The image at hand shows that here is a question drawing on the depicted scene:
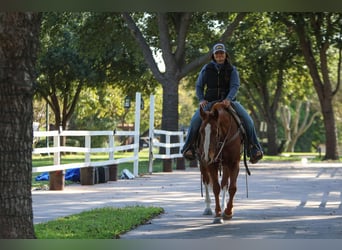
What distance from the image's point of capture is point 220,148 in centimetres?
1081

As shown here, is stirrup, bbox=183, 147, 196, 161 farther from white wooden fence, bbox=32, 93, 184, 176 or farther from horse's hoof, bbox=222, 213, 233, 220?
white wooden fence, bbox=32, 93, 184, 176

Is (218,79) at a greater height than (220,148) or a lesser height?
greater

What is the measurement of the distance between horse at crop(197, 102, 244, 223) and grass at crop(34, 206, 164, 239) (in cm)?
105

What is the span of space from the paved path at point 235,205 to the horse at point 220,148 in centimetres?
46

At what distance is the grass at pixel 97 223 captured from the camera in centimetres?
899

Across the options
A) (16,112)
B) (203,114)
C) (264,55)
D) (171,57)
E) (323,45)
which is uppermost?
(264,55)

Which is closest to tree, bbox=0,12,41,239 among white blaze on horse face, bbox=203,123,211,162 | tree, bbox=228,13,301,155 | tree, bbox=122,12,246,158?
white blaze on horse face, bbox=203,123,211,162

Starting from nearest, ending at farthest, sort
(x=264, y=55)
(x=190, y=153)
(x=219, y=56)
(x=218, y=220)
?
(x=218, y=220), (x=219, y=56), (x=190, y=153), (x=264, y=55)

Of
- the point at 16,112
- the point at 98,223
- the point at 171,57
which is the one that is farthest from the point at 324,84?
the point at 16,112

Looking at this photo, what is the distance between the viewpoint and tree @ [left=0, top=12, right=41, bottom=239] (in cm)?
665

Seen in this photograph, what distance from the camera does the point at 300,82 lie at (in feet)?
159

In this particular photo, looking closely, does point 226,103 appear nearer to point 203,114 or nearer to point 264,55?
point 203,114

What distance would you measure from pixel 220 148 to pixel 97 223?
80.5 inches
